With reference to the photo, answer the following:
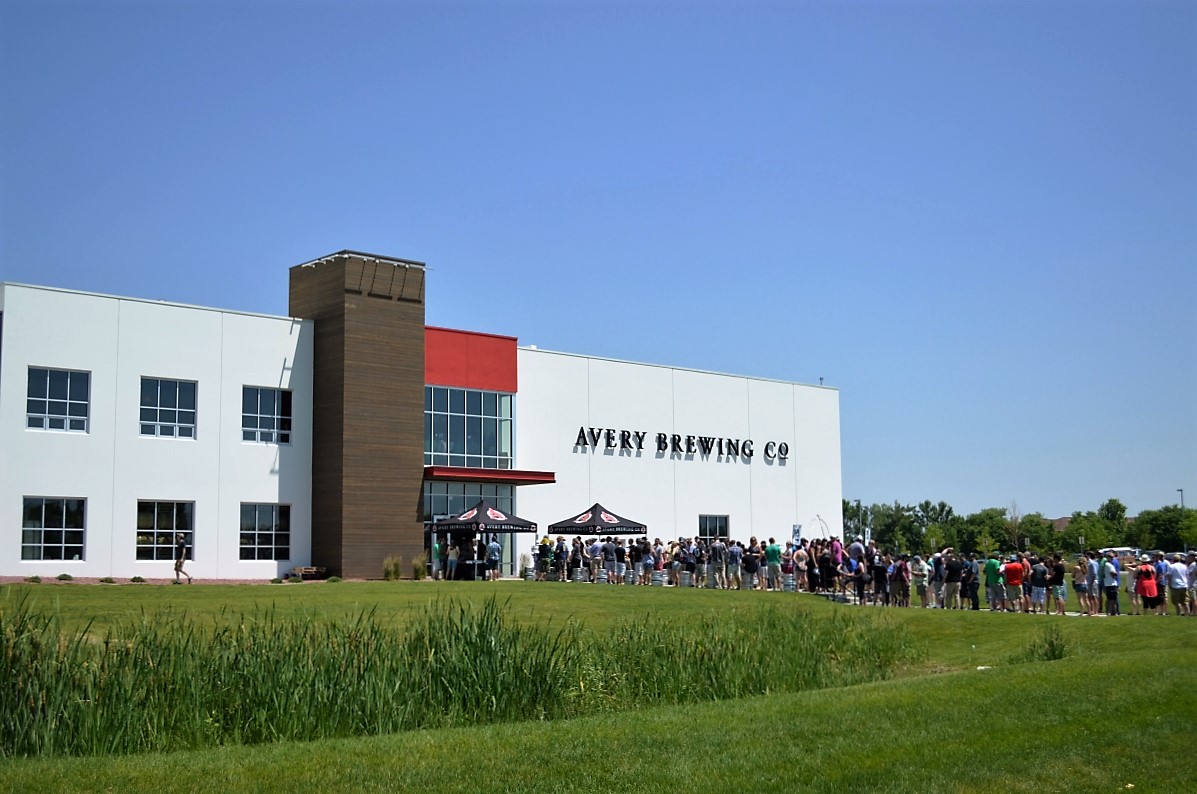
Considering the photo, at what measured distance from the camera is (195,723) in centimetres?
1223

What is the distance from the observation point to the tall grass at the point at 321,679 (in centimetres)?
→ 1181

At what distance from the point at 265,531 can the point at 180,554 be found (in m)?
3.29

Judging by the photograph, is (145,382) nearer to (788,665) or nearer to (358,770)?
(788,665)

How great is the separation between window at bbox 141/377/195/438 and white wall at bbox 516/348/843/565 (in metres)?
12.7

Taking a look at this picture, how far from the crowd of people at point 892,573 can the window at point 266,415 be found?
9661 mm

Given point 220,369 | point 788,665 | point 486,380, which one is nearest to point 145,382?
point 220,369

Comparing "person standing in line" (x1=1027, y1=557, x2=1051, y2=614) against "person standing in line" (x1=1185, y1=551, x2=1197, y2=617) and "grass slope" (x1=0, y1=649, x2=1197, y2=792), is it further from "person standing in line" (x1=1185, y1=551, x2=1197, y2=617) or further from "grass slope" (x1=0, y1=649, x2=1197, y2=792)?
"grass slope" (x1=0, y1=649, x2=1197, y2=792)

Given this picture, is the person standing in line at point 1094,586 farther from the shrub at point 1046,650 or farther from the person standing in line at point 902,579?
the shrub at point 1046,650

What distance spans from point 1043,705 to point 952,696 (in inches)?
39.6

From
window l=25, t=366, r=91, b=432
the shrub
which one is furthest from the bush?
the shrub

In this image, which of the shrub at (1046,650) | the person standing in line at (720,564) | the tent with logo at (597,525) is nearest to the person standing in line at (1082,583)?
the shrub at (1046,650)

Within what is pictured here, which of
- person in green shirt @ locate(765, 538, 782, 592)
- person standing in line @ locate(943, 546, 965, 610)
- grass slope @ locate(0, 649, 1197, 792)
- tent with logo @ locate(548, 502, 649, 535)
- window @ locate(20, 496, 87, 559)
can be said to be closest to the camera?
grass slope @ locate(0, 649, 1197, 792)

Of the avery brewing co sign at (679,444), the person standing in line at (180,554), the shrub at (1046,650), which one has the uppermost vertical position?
the avery brewing co sign at (679,444)

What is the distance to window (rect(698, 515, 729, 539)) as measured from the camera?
5247 centimetres
